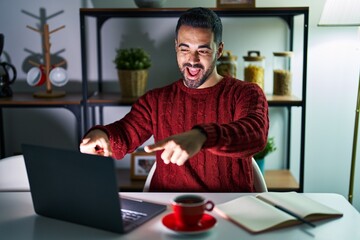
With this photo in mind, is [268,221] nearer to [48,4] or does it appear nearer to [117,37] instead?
[117,37]

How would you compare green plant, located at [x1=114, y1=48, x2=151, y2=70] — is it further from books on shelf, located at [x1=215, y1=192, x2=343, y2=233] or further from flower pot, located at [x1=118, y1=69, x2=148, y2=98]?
books on shelf, located at [x1=215, y1=192, x2=343, y2=233]

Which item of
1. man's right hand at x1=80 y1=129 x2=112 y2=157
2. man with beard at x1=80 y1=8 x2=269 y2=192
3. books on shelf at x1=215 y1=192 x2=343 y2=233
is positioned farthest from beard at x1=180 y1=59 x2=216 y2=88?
books on shelf at x1=215 y1=192 x2=343 y2=233

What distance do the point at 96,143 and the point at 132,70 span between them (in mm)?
1033

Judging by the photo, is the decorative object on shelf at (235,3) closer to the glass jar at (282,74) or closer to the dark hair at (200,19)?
the glass jar at (282,74)

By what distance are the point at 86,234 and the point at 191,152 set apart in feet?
1.12

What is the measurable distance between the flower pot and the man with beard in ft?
2.08

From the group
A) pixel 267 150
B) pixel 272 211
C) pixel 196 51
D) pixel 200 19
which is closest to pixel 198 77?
pixel 196 51

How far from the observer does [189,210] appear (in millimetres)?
1346

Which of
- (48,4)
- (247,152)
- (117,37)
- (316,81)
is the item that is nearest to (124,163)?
(117,37)

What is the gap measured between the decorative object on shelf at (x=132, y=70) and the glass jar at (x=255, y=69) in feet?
1.63

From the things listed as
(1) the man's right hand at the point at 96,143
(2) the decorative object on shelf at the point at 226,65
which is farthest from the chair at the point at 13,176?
(2) the decorative object on shelf at the point at 226,65

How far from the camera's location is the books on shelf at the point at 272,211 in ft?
4.67

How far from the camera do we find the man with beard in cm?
189

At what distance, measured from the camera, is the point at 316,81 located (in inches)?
117
